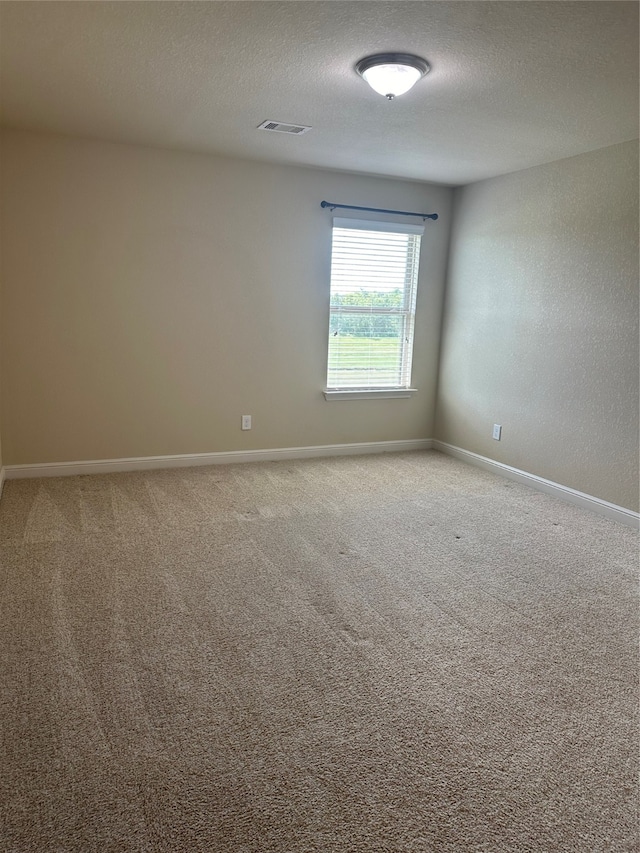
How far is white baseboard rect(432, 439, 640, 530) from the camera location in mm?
3832

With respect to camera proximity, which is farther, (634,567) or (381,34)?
(634,567)

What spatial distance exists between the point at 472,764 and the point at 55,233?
13.1 ft

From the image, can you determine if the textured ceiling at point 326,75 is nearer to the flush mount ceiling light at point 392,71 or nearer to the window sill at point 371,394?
the flush mount ceiling light at point 392,71

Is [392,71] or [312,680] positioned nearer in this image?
[312,680]

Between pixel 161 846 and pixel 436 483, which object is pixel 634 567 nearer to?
pixel 436 483

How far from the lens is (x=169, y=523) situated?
356cm

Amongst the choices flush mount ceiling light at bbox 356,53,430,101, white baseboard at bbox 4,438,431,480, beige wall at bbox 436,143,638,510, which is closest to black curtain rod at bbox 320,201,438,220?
beige wall at bbox 436,143,638,510

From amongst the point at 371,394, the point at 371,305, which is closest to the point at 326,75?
the point at 371,305

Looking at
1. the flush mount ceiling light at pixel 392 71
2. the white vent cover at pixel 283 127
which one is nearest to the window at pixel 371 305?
the white vent cover at pixel 283 127

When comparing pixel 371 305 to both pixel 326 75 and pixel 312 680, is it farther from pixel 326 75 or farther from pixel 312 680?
pixel 312 680

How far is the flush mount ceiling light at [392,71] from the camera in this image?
2553 millimetres

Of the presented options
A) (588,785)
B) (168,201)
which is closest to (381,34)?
(168,201)

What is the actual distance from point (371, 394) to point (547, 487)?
1.68 m

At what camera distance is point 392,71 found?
8.61 feet
